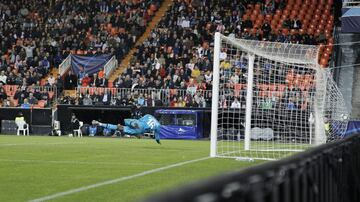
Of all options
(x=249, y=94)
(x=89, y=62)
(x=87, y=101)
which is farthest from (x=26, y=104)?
(x=249, y=94)

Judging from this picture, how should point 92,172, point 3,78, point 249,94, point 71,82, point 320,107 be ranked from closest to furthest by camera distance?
1. point 92,172
2. point 249,94
3. point 320,107
4. point 71,82
5. point 3,78

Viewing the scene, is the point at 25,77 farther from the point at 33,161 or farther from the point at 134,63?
the point at 33,161

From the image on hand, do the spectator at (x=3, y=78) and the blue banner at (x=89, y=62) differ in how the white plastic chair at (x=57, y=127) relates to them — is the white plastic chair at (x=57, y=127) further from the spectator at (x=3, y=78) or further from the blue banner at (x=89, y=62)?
the blue banner at (x=89, y=62)

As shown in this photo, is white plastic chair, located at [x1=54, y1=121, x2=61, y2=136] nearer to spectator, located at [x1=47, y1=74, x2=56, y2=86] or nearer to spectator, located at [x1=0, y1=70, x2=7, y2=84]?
spectator, located at [x1=47, y1=74, x2=56, y2=86]

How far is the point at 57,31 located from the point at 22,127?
34.7 feet

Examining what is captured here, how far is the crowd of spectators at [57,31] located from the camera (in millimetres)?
40750

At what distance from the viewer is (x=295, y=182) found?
13.2ft

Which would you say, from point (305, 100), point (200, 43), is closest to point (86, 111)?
point (200, 43)

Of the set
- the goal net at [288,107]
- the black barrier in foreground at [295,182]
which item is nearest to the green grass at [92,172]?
the black barrier in foreground at [295,182]

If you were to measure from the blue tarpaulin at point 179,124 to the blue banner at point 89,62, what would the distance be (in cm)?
782

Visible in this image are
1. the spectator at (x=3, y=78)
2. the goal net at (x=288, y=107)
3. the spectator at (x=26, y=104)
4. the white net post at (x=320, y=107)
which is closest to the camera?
the white net post at (x=320, y=107)

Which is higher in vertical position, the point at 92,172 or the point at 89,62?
the point at 89,62

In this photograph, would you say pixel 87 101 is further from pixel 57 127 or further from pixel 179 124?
pixel 179 124

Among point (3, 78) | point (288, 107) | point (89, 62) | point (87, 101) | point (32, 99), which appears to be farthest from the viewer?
point (89, 62)
